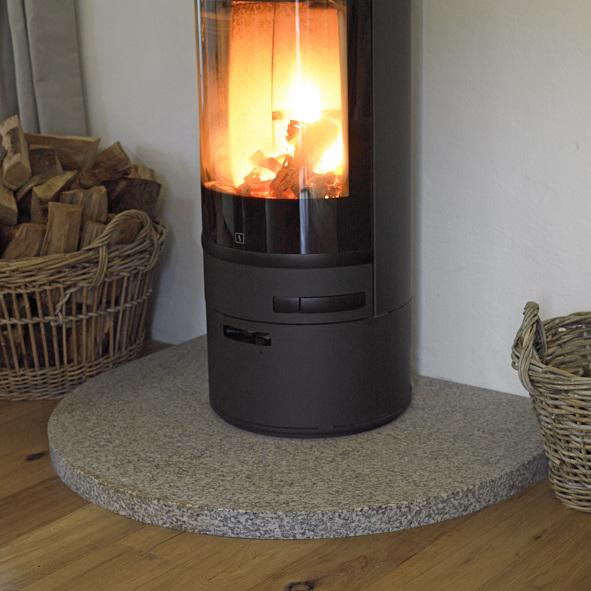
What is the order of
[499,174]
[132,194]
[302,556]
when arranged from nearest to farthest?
1. [302,556]
2. [499,174]
3. [132,194]

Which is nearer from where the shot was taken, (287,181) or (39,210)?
(287,181)

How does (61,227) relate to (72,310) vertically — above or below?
above

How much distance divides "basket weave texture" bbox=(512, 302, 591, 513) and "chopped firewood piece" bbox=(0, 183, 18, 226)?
1.17 metres

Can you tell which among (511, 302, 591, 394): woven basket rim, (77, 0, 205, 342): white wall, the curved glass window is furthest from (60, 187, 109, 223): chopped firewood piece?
(511, 302, 591, 394): woven basket rim

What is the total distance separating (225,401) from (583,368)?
0.68 m

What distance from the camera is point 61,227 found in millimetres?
2230

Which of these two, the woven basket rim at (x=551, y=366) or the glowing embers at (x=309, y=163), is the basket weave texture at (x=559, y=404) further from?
the glowing embers at (x=309, y=163)

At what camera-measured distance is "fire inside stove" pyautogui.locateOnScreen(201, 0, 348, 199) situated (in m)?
1.74

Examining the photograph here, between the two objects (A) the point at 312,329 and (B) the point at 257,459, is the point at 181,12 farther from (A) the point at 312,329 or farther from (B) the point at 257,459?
(B) the point at 257,459

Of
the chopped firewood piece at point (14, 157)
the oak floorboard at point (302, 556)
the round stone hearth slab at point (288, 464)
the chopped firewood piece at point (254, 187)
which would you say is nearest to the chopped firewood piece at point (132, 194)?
the chopped firewood piece at point (14, 157)

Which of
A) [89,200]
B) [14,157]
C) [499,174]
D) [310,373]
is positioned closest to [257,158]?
[310,373]

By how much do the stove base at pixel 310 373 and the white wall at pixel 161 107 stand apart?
622 mm

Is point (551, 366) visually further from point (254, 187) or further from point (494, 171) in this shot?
point (254, 187)

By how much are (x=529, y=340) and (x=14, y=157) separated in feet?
4.06
